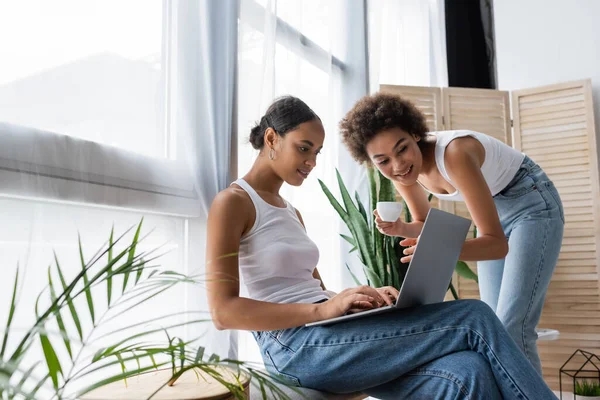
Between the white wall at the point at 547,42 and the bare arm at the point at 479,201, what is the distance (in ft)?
7.02

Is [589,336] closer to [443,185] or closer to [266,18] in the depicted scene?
[443,185]

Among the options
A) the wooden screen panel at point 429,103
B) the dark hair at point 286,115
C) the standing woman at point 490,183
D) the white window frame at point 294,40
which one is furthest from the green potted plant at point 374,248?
the dark hair at point 286,115

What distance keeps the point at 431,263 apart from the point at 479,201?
0.48m

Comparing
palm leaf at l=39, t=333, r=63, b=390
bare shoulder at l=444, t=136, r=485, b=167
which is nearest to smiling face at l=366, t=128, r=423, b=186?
bare shoulder at l=444, t=136, r=485, b=167

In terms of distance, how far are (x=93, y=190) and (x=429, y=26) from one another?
11.3 feet

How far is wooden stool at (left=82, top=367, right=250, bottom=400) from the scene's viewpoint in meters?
1.09

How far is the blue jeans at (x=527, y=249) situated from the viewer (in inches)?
72.3

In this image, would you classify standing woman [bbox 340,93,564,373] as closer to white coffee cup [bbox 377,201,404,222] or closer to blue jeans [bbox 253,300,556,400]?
white coffee cup [bbox 377,201,404,222]

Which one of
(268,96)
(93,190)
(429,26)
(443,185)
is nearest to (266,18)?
(268,96)

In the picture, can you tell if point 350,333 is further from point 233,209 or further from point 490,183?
point 490,183

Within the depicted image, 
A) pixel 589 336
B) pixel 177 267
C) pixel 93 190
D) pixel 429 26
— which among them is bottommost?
pixel 589 336

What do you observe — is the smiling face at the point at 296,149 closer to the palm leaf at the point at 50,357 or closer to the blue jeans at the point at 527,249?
the blue jeans at the point at 527,249

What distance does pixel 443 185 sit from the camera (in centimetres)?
202

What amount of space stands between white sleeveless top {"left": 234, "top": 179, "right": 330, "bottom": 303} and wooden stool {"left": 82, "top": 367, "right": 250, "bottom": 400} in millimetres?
292
